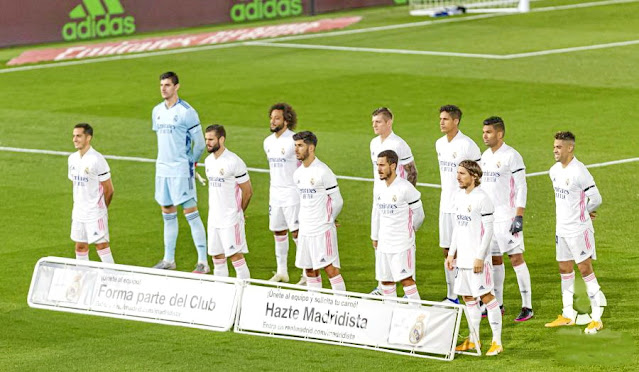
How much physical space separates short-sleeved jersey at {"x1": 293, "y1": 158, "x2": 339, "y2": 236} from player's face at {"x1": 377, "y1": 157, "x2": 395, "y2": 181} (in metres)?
0.97

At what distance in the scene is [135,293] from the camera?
14727mm

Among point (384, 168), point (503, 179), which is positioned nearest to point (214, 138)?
point (384, 168)

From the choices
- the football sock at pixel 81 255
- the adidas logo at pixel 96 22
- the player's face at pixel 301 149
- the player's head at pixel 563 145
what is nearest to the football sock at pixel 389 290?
the player's face at pixel 301 149

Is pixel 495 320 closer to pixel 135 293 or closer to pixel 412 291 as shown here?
pixel 412 291

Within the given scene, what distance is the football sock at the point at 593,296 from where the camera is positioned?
46.3ft

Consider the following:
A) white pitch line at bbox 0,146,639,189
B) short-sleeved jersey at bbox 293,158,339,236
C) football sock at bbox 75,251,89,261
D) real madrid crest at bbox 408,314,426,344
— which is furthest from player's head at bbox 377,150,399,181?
white pitch line at bbox 0,146,639,189

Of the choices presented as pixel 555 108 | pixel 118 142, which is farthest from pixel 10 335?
pixel 555 108

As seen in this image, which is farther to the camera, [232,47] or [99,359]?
[232,47]

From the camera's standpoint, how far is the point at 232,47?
3547 cm

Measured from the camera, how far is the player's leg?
14.7 meters

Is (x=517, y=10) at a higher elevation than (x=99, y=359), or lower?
higher

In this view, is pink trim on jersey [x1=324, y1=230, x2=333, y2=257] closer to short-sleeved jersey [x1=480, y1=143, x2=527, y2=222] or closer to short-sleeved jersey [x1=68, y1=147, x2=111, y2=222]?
short-sleeved jersey [x1=480, y1=143, x2=527, y2=222]

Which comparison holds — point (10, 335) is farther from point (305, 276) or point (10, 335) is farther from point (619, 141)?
point (619, 141)

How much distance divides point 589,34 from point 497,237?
21.8m
